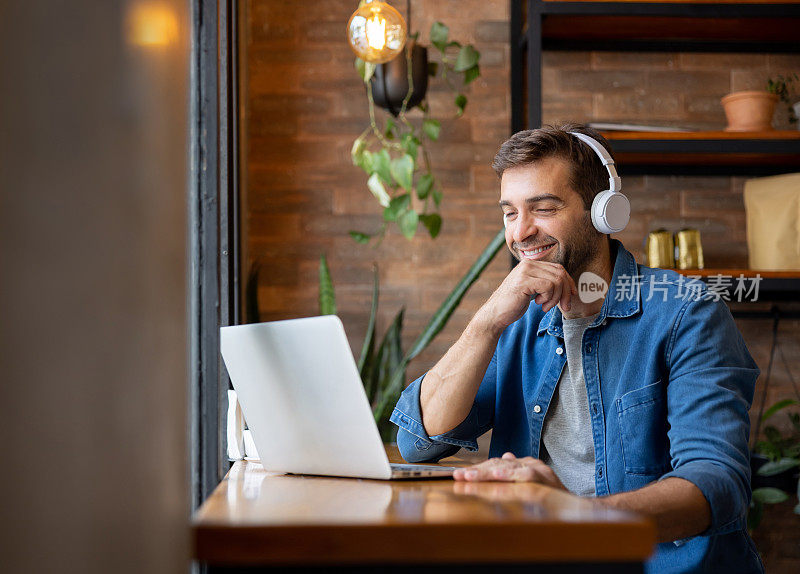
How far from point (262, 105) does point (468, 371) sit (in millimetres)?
1828

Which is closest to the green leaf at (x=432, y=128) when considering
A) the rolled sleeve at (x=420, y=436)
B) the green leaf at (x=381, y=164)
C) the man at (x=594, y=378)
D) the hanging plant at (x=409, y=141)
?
the hanging plant at (x=409, y=141)

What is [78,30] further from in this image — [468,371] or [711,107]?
[711,107]

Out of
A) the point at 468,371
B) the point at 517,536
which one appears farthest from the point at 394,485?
the point at 468,371

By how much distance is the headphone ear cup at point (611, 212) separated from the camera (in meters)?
1.62

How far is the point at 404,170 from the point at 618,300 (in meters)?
1.22

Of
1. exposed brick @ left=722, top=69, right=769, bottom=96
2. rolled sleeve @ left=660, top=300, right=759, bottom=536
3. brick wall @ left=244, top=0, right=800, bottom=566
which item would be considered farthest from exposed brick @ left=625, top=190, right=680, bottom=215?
rolled sleeve @ left=660, top=300, right=759, bottom=536

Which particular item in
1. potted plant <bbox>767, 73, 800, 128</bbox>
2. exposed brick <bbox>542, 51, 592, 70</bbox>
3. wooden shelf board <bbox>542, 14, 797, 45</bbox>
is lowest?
potted plant <bbox>767, 73, 800, 128</bbox>

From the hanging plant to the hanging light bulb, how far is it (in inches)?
12.6

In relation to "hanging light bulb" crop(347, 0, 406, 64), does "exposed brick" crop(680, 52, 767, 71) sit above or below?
above

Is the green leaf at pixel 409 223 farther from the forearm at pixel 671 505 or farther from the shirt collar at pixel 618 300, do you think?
the forearm at pixel 671 505

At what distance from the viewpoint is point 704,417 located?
51.5 inches

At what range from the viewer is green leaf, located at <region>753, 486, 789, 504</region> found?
2.63 metres

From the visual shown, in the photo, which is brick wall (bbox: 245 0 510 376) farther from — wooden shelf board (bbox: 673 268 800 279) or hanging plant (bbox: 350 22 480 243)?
wooden shelf board (bbox: 673 268 800 279)

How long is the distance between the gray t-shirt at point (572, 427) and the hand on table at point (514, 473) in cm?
52
